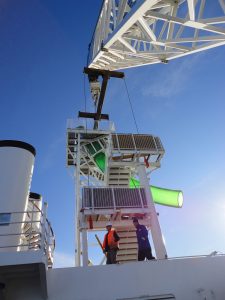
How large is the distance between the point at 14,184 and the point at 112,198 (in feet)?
16.2

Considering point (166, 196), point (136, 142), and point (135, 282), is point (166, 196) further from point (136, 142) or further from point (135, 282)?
point (135, 282)

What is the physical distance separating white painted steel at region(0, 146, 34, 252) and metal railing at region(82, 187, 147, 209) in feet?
10.5

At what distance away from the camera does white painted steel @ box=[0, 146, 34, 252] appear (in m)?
9.59

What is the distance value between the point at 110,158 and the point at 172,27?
8110mm

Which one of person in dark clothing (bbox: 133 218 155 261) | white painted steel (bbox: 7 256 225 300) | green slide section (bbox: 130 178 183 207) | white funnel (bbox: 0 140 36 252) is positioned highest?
green slide section (bbox: 130 178 183 207)

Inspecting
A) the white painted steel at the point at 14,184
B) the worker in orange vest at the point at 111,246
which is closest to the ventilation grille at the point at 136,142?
the white painted steel at the point at 14,184

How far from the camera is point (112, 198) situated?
1379cm

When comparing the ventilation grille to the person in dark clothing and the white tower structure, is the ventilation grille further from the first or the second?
the person in dark clothing

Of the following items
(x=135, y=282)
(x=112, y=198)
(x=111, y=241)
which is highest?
(x=112, y=198)

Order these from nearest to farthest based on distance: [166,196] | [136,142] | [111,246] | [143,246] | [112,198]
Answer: [111,246] < [143,246] < [112,198] < [136,142] < [166,196]

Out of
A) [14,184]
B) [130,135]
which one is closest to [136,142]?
[130,135]

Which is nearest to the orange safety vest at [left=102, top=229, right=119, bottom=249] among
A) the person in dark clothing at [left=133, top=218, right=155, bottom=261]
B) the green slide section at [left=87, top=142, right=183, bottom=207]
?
the person in dark clothing at [left=133, top=218, right=155, bottom=261]

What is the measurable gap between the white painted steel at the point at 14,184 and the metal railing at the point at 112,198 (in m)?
3.21

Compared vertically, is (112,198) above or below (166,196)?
below
